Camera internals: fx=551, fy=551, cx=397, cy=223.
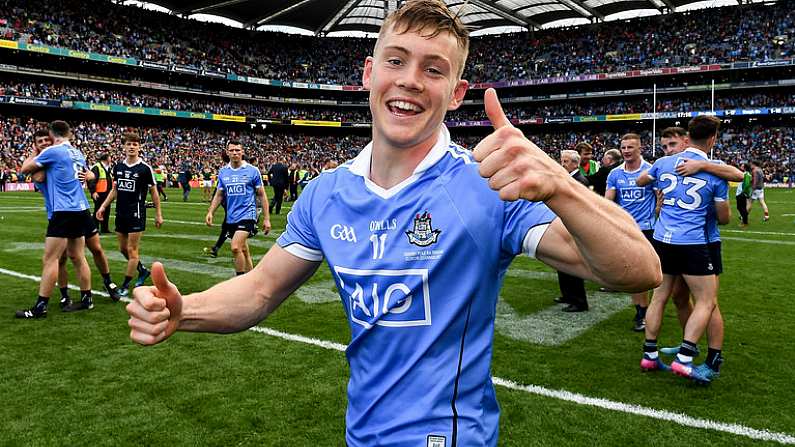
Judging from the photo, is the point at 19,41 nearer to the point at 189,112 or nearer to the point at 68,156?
the point at 189,112

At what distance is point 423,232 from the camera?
163 cm

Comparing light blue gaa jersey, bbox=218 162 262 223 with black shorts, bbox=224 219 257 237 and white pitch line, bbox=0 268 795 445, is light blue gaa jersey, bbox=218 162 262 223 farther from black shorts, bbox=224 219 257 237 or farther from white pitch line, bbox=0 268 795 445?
white pitch line, bbox=0 268 795 445

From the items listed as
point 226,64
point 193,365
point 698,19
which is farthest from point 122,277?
point 698,19

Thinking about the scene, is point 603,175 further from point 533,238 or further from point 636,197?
point 533,238

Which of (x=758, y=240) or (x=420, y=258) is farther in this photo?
(x=758, y=240)

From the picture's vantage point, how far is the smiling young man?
1.57m

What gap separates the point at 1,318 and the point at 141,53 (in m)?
49.4

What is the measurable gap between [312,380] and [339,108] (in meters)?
59.5

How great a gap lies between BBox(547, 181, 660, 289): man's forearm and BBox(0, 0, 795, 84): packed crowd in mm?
50245

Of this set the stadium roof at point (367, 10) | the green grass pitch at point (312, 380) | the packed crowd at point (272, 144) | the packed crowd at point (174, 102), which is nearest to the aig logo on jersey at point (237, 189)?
the green grass pitch at point (312, 380)

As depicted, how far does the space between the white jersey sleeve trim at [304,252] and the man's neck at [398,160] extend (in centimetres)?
36

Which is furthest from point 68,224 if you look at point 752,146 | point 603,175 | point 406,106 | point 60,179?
point 752,146

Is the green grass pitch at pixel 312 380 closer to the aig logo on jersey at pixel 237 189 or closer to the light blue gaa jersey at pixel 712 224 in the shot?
the light blue gaa jersey at pixel 712 224

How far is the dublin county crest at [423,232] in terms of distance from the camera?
5.30ft
